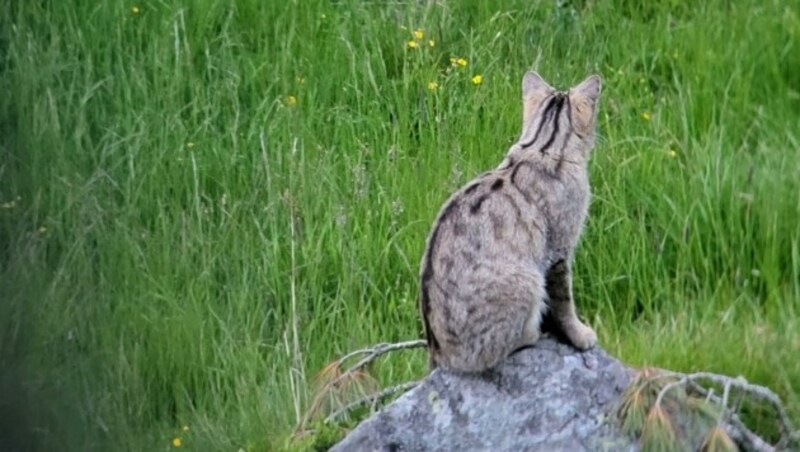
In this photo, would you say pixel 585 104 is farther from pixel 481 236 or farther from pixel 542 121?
pixel 481 236

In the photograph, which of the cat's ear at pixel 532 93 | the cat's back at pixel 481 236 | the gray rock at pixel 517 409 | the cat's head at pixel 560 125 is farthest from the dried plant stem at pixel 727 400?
the cat's ear at pixel 532 93

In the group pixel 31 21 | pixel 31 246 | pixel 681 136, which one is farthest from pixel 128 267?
pixel 681 136

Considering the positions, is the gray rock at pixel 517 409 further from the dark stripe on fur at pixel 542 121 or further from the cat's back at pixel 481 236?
the dark stripe on fur at pixel 542 121

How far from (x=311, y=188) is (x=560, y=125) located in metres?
1.66

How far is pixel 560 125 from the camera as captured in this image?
4828mm

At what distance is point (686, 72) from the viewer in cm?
702

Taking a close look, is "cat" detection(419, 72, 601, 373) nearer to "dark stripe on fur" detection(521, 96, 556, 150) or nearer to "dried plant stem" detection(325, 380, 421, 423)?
"dark stripe on fur" detection(521, 96, 556, 150)

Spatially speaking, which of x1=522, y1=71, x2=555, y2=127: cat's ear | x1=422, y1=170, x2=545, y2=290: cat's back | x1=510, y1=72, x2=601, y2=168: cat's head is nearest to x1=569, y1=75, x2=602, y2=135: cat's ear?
x1=510, y1=72, x2=601, y2=168: cat's head

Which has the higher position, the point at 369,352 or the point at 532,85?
the point at 532,85

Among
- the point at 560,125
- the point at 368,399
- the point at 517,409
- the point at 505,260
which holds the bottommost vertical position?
the point at 368,399

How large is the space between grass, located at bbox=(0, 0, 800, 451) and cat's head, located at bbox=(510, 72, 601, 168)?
87 centimetres

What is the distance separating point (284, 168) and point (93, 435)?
1.77 metres

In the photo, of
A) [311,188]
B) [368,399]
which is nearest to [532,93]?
[368,399]

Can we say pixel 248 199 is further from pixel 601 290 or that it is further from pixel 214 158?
pixel 601 290
